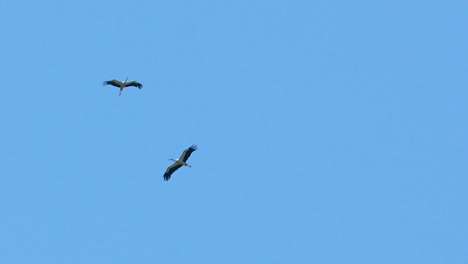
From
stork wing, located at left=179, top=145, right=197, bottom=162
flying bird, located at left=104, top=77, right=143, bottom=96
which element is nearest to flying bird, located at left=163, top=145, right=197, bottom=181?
stork wing, located at left=179, top=145, right=197, bottom=162

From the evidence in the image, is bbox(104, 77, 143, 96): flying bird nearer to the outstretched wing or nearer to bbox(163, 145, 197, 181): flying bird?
the outstretched wing

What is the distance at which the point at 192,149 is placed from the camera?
55.7 m

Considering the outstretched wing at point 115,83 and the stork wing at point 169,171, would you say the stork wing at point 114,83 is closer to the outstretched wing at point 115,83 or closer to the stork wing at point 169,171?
the outstretched wing at point 115,83

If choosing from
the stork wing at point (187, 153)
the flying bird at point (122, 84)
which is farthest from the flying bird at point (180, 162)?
the flying bird at point (122, 84)

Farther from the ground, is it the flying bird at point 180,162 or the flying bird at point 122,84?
the flying bird at point 122,84

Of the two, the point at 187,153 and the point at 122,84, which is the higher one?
the point at 122,84

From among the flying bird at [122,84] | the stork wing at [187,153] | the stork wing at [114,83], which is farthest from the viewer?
the stork wing at [114,83]

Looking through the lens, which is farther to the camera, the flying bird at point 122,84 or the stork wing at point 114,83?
the stork wing at point 114,83

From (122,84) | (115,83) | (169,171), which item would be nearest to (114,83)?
(115,83)

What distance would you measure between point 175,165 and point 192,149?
6.91 feet

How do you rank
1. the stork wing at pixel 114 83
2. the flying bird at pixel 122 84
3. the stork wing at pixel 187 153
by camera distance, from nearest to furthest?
1. the stork wing at pixel 187 153
2. the flying bird at pixel 122 84
3. the stork wing at pixel 114 83

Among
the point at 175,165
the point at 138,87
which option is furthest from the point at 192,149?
the point at 138,87

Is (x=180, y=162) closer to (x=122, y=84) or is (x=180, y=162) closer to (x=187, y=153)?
(x=187, y=153)

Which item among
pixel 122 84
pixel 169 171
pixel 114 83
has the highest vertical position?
pixel 114 83
